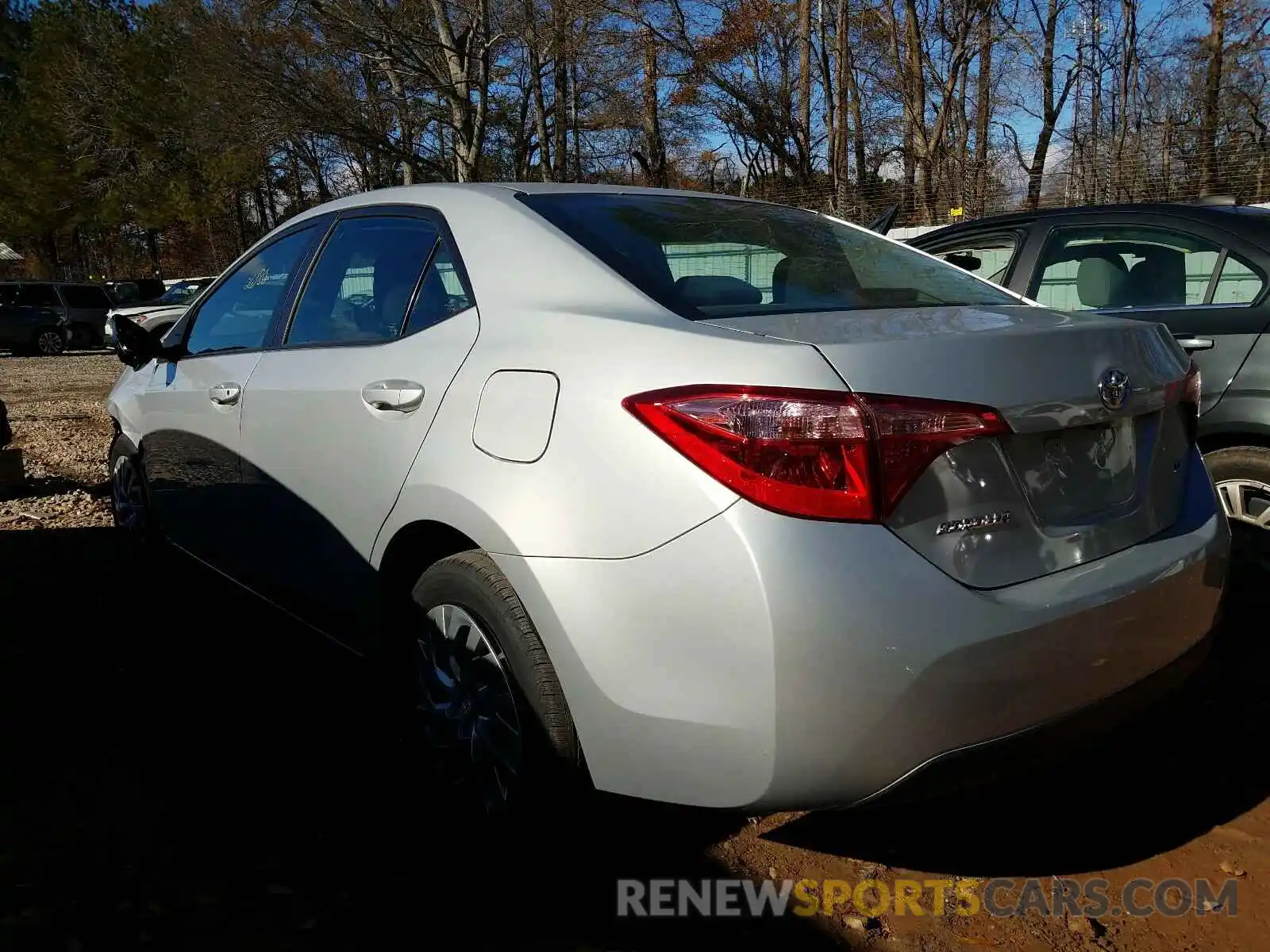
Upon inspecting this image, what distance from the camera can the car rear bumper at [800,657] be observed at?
1.73 m

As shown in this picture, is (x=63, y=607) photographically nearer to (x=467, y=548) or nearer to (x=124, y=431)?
(x=124, y=431)

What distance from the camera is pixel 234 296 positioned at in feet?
12.1

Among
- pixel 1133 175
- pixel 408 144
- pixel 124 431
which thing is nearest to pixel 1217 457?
pixel 124 431

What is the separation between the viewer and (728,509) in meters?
1.76

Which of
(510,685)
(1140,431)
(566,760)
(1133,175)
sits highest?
(1133,175)

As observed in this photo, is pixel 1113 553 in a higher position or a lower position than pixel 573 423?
lower

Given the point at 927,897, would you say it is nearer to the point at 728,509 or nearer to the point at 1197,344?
the point at 728,509

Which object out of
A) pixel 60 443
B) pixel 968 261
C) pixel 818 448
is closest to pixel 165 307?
pixel 60 443

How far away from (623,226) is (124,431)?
294 cm

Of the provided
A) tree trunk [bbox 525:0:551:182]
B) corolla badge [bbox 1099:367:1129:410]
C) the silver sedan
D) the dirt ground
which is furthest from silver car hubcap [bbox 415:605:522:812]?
tree trunk [bbox 525:0:551:182]

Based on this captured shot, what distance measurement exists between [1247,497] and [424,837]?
327cm

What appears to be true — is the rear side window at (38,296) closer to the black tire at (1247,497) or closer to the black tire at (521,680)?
the black tire at (521,680)

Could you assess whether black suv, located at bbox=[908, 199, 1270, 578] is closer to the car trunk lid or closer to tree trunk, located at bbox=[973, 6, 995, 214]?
the car trunk lid

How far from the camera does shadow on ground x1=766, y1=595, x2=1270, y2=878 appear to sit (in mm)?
2422
